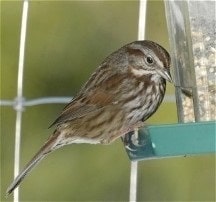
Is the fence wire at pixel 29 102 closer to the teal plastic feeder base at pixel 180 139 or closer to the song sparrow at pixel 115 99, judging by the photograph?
the song sparrow at pixel 115 99

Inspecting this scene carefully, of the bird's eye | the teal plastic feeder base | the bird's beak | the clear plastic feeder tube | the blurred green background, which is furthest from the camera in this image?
the blurred green background

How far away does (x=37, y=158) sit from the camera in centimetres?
381

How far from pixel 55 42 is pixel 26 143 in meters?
0.66

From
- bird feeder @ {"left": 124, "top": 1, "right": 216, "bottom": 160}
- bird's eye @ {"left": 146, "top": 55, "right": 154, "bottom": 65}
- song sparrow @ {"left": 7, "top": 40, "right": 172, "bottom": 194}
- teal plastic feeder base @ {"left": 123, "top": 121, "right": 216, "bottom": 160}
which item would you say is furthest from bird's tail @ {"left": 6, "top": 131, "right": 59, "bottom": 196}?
teal plastic feeder base @ {"left": 123, "top": 121, "right": 216, "bottom": 160}

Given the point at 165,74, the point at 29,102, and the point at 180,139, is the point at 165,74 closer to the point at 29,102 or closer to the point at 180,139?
the point at 29,102

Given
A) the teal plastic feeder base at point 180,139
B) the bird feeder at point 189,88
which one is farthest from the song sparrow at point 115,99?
the teal plastic feeder base at point 180,139

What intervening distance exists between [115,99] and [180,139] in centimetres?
77

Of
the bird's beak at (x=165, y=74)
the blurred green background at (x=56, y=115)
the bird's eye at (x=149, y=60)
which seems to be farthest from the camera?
the blurred green background at (x=56, y=115)

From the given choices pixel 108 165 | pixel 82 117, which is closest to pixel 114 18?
pixel 108 165

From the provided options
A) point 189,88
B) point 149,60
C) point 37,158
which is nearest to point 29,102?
point 37,158

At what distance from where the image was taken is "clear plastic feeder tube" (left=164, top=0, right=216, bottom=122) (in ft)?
10.7

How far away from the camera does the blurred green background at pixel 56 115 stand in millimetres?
5172

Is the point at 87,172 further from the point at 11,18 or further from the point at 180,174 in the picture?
the point at 11,18

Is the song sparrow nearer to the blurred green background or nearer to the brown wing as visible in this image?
the brown wing
